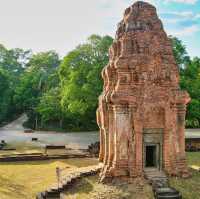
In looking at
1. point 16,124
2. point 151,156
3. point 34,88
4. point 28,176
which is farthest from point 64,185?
point 16,124

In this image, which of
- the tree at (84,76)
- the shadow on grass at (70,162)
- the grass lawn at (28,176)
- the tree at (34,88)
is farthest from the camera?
the tree at (34,88)

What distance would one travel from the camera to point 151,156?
1773 centimetres

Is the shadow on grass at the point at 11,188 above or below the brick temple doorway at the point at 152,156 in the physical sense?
below

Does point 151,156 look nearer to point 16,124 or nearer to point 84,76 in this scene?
point 84,76

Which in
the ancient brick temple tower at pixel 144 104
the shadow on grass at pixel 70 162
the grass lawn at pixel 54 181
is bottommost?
the grass lawn at pixel 54 181

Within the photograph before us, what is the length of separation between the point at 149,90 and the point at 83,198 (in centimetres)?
558

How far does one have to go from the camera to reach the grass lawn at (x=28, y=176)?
19173mm

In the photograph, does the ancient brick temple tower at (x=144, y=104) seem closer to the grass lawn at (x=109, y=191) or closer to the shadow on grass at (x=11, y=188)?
the grass lawn at (x=109, y=191)

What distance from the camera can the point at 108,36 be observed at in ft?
133

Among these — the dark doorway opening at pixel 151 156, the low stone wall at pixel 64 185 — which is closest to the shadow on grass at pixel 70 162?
the low stone wall at pixel 64 185

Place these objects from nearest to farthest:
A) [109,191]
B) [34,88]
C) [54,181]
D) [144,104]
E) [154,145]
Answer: [109,191], [144,104], [154,145], [54,181], [34,88]

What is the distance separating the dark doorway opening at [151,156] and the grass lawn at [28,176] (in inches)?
230

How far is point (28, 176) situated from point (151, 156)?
8.78m

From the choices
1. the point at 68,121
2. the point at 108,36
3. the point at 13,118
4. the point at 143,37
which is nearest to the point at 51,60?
the point at 13,118
